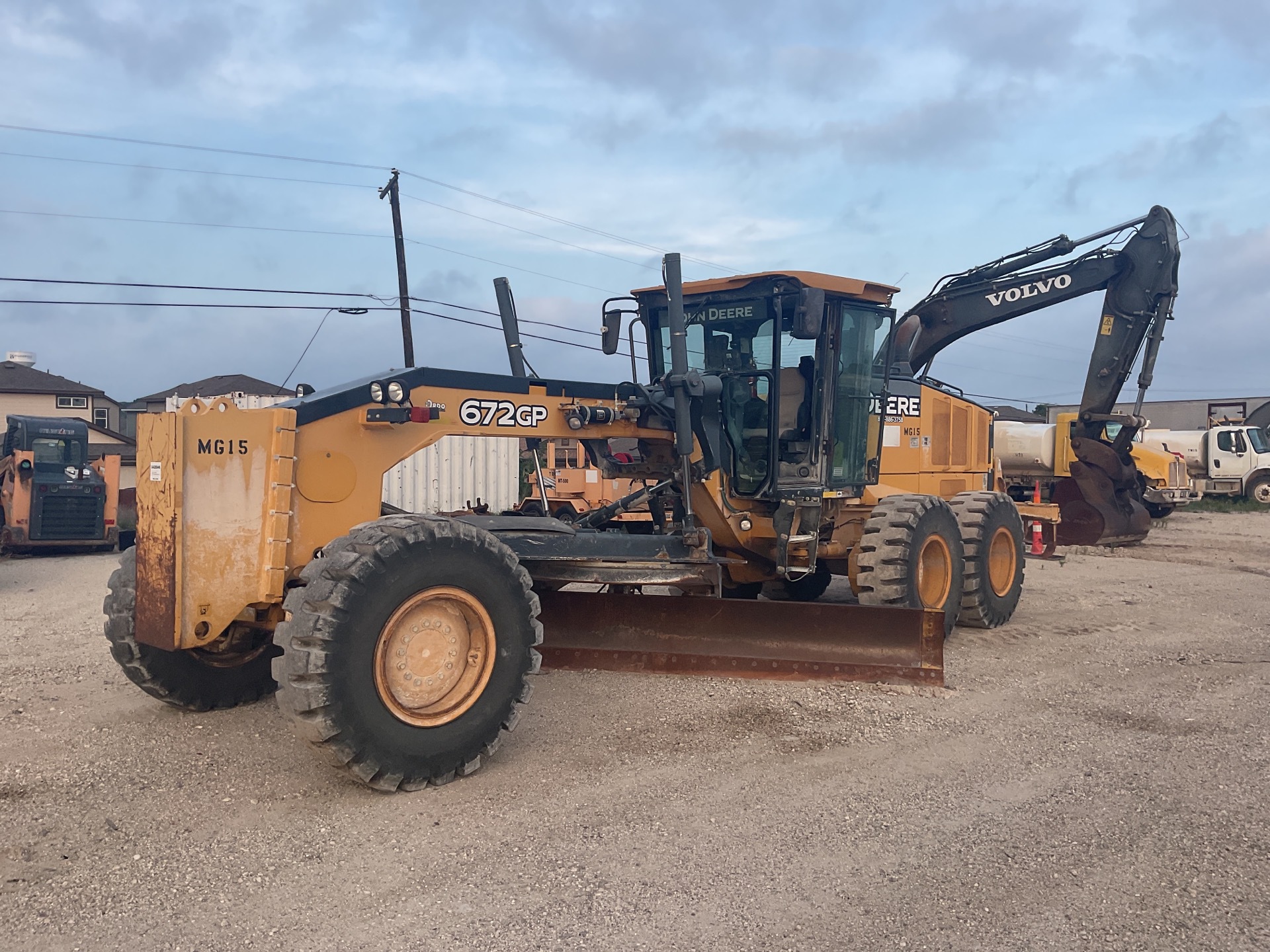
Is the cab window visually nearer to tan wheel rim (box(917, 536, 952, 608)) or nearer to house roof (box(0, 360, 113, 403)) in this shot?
tan wheel rim (box(917, 536, 952, 608))

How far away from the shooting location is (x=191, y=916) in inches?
140

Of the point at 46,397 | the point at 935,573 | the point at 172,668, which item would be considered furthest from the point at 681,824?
the point at 46,397

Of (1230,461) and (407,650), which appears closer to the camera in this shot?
(407,650)

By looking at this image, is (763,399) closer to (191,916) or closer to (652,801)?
(652,801)

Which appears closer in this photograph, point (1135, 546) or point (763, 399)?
point (763, 399)

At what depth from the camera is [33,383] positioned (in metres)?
42.6

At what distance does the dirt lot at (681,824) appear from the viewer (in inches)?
140

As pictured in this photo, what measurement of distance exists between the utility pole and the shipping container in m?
3.37

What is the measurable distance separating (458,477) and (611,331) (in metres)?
14.2

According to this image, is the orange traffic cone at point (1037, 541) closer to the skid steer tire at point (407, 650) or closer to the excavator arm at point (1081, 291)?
the excavator arm at point (1081, 291)

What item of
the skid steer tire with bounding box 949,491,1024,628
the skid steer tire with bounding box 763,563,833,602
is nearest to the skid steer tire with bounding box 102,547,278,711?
the skid steer tire with bounding box 763,563,833,602

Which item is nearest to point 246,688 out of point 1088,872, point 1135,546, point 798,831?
point 798,831

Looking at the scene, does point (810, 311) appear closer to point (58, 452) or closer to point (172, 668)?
point (172, 668)

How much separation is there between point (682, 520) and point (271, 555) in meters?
3.18
